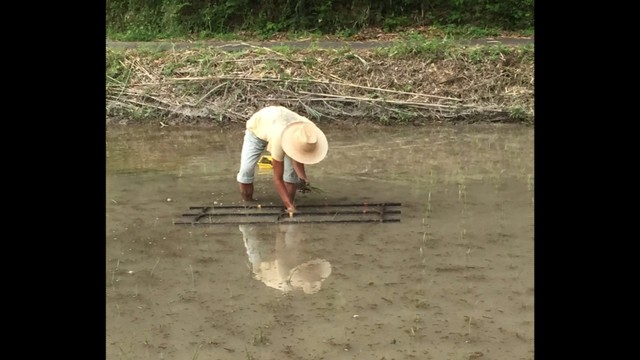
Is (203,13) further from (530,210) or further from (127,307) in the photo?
(127,307)

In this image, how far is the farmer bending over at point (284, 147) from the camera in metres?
6.40

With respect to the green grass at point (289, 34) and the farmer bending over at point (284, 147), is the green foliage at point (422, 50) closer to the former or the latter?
the green grass at point (289, 34)

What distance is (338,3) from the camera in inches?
715

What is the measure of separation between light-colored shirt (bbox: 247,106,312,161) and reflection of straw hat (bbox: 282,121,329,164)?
79mm

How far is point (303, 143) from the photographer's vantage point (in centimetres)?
636

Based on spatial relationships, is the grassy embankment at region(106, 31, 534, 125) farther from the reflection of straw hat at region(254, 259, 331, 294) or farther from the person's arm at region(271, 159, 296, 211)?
the reflection of straw hat at region(254, 259, 331, 294)

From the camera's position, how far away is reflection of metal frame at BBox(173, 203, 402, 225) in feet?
21.5

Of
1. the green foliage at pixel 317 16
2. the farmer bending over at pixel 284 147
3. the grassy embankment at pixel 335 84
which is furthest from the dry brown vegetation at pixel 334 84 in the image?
the farmer bending over at pixel 284 147

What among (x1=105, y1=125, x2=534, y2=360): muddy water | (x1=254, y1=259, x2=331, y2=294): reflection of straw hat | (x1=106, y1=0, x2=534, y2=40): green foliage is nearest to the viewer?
(x1=105, y1=125, x2=534, y2=360): muddy water

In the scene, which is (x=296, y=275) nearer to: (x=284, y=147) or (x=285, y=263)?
(x=285, y=263)

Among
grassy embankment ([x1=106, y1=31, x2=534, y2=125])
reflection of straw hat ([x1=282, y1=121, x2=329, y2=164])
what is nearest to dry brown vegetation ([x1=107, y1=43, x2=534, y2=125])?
grassy embankment ([x1=106, y1=31, x2=534, y2=125])

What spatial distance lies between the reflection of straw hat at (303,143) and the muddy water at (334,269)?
623 millimetres

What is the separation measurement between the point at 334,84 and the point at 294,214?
594cm
